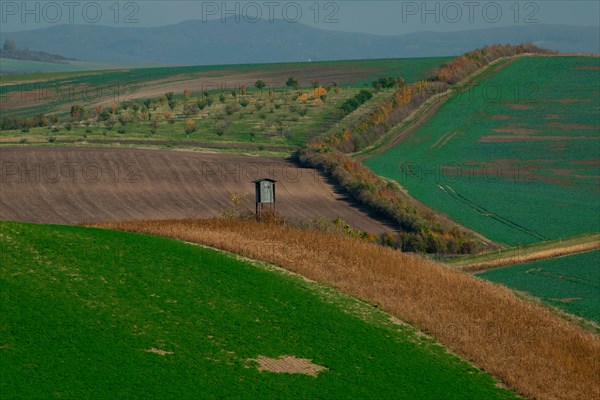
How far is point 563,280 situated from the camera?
2212 inches

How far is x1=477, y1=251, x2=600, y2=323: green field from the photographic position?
5041 cm

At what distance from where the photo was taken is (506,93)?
402ft

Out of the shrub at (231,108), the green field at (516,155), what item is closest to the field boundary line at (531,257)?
the green field at (516,155)

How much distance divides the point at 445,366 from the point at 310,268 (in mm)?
9892

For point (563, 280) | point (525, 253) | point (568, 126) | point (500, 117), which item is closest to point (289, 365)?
point (563, 280)

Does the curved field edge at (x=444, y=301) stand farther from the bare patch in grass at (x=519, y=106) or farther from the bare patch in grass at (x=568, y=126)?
the bare patch in grass at (x=519, y=106)

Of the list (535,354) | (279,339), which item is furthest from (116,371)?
(535,354)

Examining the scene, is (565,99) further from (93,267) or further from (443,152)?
(93,267)

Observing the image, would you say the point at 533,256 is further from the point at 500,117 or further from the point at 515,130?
the point at 500,117

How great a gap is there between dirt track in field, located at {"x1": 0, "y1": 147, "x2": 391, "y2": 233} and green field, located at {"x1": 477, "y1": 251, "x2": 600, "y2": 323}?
499 inches

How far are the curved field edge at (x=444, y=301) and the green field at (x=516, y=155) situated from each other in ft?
88.8

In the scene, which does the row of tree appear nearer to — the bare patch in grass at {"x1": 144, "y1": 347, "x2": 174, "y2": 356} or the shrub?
the shrub

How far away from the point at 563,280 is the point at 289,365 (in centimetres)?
3009

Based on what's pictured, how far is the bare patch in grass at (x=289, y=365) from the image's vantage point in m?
29.0
